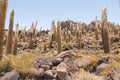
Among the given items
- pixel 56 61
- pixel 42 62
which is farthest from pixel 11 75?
pixel 56 61

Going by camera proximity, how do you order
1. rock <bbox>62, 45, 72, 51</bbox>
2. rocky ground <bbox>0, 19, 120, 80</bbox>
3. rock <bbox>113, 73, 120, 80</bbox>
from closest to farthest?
1. rock <bbox>113, 73, 120, 80</bbox>
2. rocky ground <bbox>0, 19, 120, 80</bbox>
3. rock <bbox>62, 45, 72, 51</bbox>

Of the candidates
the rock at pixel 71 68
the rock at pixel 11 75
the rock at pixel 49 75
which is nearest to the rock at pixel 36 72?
the rock at pixel 49 75

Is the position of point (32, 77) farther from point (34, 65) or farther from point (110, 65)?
point (110, 65)

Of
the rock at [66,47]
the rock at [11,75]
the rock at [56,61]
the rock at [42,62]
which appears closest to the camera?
the rock at [11,75]

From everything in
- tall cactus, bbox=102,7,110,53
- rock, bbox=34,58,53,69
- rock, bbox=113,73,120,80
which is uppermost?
tall cactus, bbox=102,7,110,53

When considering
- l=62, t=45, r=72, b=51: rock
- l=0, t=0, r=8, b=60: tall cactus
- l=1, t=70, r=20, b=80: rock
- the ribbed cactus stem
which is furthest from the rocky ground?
l=62, t=45, r=72, b=51: rock

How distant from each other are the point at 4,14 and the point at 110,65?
755 cm

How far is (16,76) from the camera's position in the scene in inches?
504

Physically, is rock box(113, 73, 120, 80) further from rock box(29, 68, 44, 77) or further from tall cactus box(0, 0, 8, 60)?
tall cactus box(0, 0, 8, 60)

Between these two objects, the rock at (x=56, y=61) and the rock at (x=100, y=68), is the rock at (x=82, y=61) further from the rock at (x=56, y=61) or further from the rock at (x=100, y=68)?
the rock at (x=56, y=61)

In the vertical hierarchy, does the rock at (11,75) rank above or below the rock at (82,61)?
below

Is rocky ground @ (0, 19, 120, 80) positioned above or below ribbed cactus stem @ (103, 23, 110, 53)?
below

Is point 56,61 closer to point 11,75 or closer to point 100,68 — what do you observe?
point 100,68

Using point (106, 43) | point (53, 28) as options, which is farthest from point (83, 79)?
point (53, 28)
